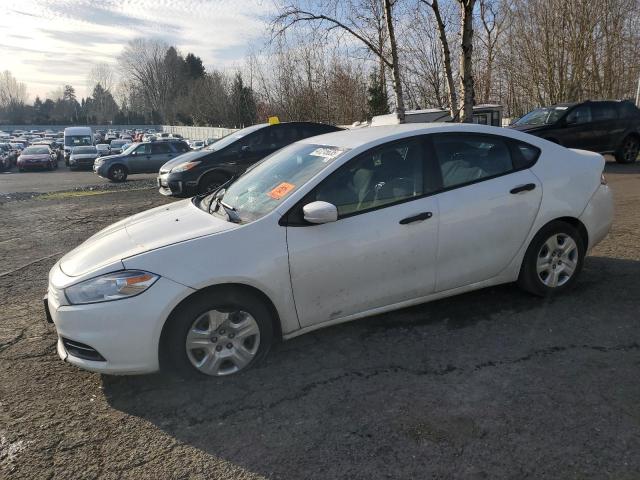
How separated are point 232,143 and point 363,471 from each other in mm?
9070

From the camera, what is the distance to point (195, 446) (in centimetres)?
277

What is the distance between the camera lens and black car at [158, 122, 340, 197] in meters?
10.4

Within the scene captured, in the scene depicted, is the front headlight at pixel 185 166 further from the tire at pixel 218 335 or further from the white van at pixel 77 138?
the white van at pixel 77 138

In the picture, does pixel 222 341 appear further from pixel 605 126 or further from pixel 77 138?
pixel 77 138

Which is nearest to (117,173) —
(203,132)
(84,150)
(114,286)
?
(84,150)

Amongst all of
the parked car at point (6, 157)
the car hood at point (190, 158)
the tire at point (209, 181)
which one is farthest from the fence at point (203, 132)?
the tire at point (209, 181)

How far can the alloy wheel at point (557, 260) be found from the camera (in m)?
4.37

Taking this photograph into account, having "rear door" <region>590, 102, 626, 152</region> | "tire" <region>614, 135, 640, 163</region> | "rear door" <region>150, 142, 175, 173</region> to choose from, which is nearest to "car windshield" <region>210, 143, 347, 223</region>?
"rear door" <region>590, 102, 626, 152</region>

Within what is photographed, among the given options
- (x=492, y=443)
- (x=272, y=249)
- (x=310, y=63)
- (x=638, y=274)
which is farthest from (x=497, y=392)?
(x=310, y=63)

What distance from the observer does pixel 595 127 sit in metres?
13.4

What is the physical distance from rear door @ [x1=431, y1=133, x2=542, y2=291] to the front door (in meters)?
0.15

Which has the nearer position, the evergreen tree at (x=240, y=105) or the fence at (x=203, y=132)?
the evergreen tree at (x=240, y=105)

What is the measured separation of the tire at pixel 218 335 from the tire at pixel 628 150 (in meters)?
13.6

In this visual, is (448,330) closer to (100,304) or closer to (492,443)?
(492,443)
